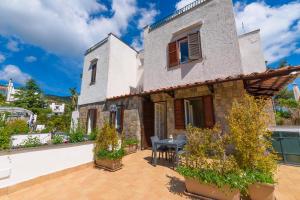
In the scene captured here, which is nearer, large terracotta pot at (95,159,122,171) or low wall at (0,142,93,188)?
low wall at (0,142,93,188)

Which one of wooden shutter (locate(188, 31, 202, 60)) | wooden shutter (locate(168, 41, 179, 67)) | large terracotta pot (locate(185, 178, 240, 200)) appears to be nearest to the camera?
large terracotta pot (locate(185, 178, 240, 200))

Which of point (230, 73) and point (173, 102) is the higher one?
point (230, 73)

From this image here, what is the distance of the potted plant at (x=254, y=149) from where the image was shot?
8.91ft

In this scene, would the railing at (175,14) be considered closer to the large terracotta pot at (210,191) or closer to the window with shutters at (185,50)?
the window with shutters at (185,50)

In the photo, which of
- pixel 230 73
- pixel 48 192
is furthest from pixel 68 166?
pixel 230 73

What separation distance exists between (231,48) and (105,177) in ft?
24.6

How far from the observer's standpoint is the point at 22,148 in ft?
12.5

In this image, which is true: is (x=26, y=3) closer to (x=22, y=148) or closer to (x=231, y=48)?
(x=22, y=148)

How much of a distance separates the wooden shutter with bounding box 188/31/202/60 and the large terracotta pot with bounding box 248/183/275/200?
20.2 ft

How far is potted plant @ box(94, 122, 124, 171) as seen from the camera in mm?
5086

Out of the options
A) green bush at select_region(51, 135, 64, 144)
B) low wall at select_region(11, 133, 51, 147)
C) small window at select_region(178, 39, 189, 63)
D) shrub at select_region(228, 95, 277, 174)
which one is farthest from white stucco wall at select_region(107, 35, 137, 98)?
shrub at select_region(228, 95, 277, 174)

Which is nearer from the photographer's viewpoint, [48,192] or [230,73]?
[48,192]

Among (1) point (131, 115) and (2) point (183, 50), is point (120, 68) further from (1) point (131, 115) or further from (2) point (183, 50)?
(2) point (183, 50)

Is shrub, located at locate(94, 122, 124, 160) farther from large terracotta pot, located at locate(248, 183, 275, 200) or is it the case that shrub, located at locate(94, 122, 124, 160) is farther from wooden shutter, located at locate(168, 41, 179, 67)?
wooden shutter, located at locate(168, 41, 179, 67)
